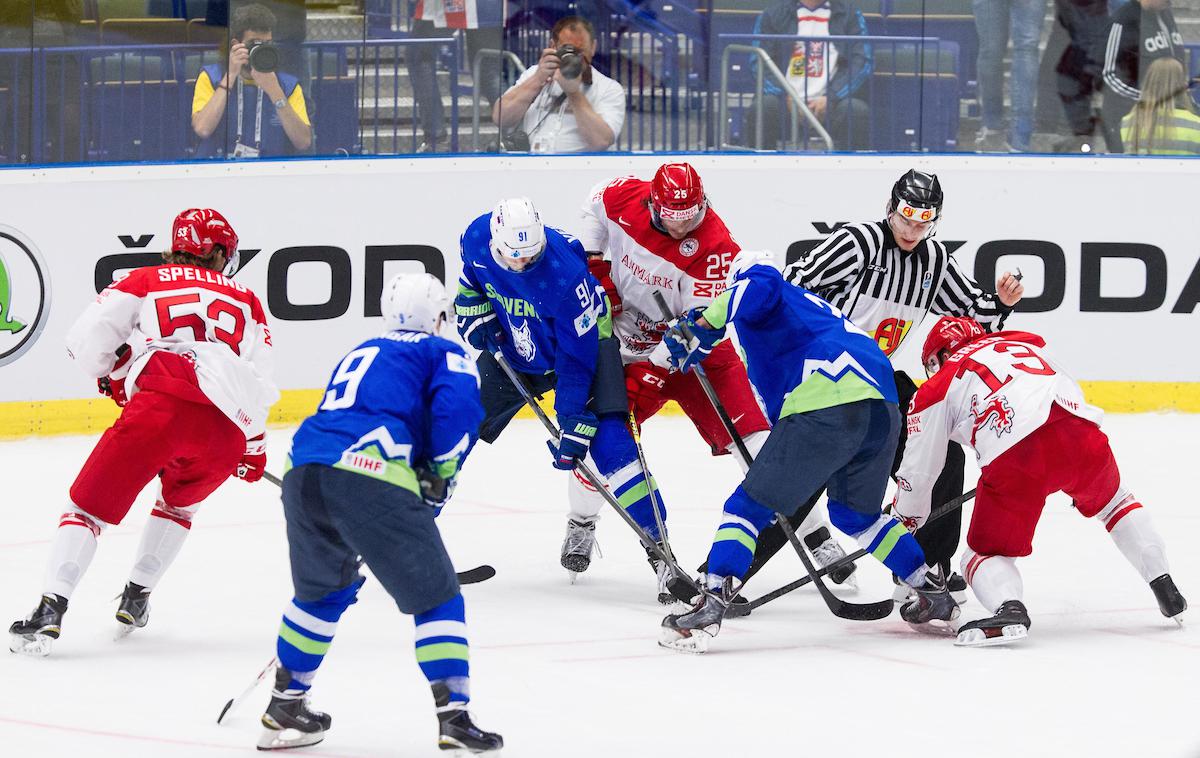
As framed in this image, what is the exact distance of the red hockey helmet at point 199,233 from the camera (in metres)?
4.51

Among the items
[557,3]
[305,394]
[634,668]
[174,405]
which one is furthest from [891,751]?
[557,3]

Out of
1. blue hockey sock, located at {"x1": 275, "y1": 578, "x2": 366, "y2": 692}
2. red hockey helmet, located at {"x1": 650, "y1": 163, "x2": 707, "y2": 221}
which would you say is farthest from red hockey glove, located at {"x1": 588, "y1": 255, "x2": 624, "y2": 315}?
blue hockey sock, located at {"x1": 275, "y1": 578, "x2": 366, "y2": 692}

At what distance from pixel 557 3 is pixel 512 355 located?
315 centimetres

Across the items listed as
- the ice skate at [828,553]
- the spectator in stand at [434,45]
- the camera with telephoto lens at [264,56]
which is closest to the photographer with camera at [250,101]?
the camera with telephoto lens at [264,56]

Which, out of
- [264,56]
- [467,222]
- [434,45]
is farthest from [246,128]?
[467,222]

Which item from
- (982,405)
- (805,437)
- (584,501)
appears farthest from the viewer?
(584,501)

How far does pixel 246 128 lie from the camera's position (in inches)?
298

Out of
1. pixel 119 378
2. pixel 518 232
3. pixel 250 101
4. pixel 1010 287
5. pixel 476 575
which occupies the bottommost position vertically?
pixel 476 575

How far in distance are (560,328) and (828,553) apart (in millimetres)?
1084

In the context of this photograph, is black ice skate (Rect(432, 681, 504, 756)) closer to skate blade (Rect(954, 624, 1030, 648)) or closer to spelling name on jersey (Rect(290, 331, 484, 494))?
spelling name on jersey (Rect(290, 331, 484, 494))

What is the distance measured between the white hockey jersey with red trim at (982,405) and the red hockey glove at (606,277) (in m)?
1.18

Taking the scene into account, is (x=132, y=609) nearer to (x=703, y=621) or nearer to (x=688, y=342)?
(x=703, y=621)

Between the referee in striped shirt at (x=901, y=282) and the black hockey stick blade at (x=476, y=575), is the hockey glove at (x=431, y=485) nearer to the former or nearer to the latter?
the referee in striped shirt at (x=901, y=282)

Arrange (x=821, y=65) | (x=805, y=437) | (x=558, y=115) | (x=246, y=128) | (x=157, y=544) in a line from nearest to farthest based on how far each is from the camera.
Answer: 1. (x=805, y=437)
2. (x=157, y=544)
3. (x=246, y=128)
4. (x=558, y=115)
5. (x=821, y=65)
